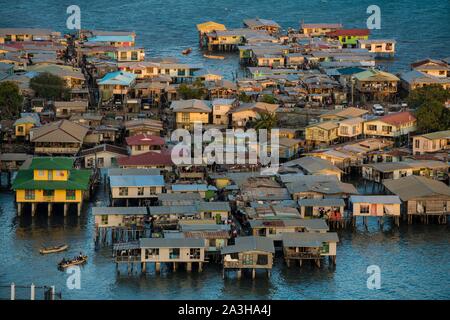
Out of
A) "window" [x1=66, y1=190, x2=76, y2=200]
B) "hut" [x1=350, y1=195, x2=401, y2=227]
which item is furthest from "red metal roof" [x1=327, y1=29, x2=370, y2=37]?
"window" [x1=66, y1=190, x2=76, y2=200]

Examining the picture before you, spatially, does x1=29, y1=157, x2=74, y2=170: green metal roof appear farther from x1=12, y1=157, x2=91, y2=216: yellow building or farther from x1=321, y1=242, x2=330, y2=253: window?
x1=321, y1=242, x2=330, y2=253: window

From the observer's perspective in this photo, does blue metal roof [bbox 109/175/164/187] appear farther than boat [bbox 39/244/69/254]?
Yes

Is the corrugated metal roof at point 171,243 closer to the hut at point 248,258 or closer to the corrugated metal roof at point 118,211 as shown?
the hut at point 248,258

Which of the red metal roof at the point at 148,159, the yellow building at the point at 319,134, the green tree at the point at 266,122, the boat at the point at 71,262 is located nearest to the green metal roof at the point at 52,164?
the red metal roof at the point at 148,159

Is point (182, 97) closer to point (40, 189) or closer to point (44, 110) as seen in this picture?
point (44, 110)
